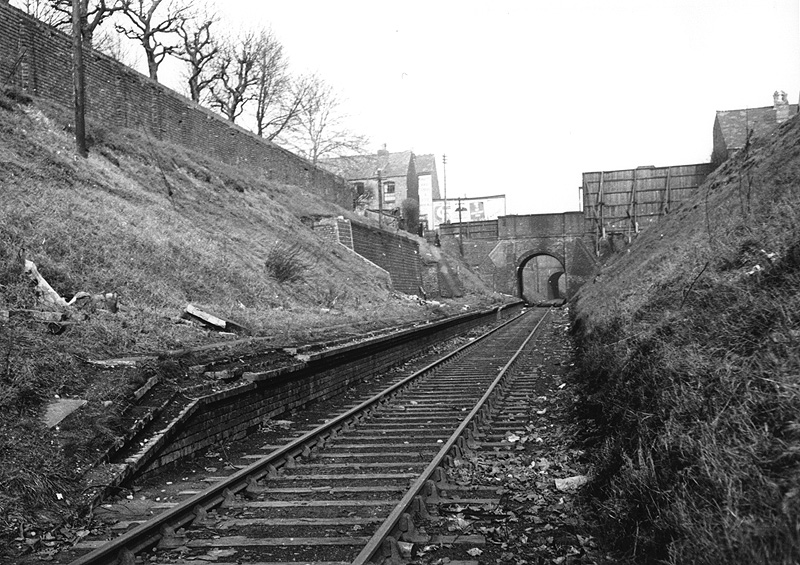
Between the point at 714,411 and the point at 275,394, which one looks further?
the point at 275,394

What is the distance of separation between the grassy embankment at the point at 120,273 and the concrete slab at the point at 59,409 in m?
0.09

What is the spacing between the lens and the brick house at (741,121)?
44438 millimetres

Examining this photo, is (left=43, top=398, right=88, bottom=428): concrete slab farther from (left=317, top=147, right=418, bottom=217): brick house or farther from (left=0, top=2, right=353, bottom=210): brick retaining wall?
(left=317, top=147, right=418, bottom=217): brick house

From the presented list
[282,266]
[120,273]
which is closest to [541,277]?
[282,266]

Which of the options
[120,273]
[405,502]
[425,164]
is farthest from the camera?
[425,164]

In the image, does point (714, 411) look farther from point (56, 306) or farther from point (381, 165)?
point (381, 165)

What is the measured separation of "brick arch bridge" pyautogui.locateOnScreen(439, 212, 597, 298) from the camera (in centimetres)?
4781

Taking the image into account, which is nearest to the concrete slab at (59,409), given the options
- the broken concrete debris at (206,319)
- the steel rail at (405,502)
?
the steel rail at (405,502)

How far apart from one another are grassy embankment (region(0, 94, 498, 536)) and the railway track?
886 millimetres

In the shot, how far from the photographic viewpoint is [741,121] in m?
46.8

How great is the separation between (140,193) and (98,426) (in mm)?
12165

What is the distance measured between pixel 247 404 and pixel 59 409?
2.20m

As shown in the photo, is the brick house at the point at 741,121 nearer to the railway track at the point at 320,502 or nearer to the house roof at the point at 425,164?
the house roof at the point at 425,164

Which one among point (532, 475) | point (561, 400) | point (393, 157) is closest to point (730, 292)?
point (532, 475)
